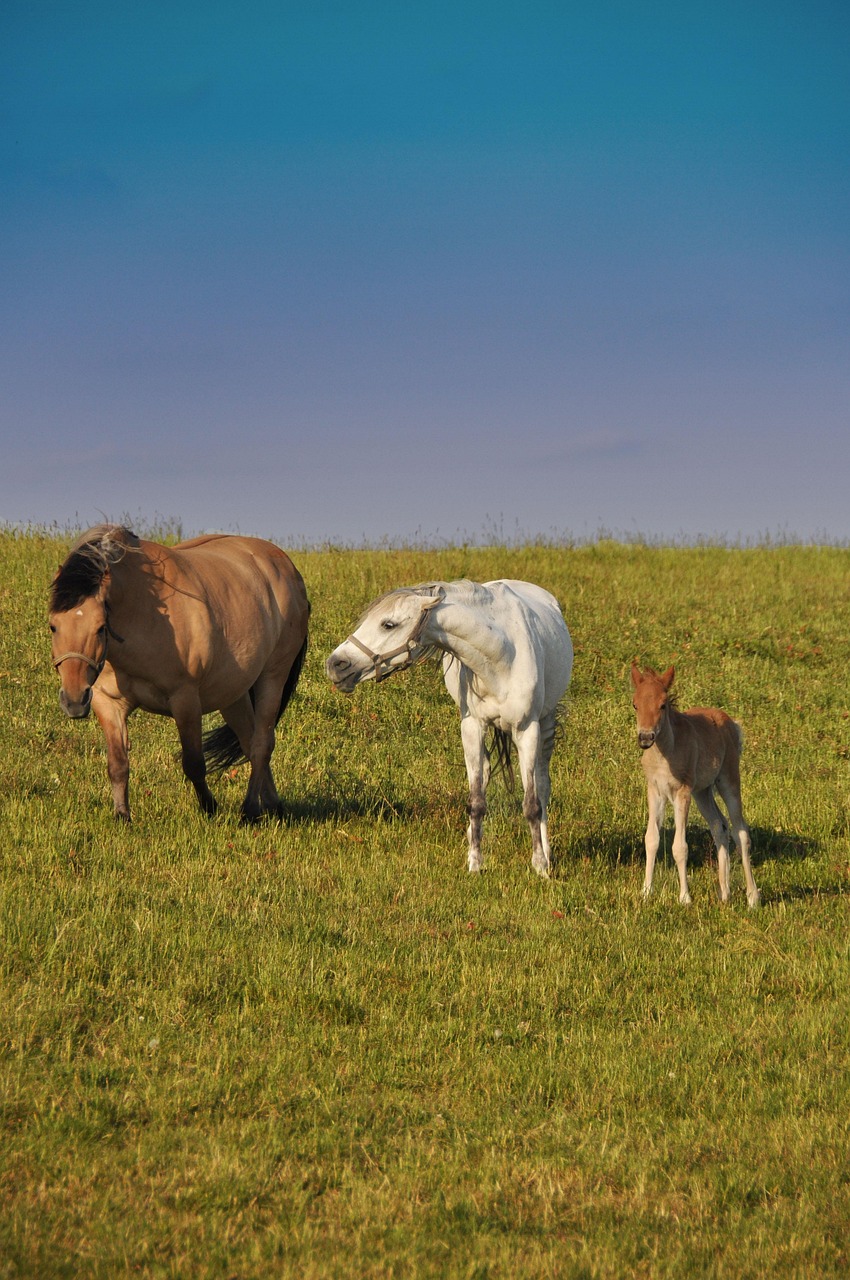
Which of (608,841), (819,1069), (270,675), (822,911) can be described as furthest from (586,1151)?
(270,675)

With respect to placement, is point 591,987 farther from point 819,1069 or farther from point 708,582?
point 708,582

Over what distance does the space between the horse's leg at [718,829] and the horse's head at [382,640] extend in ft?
9.17

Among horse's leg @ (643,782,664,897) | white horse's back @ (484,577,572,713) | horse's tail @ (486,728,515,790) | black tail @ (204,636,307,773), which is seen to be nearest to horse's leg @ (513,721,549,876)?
white horse's back @ (484,577,572,713)

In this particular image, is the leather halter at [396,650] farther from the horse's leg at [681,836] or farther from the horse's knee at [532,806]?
the horse's leg at [681,836]

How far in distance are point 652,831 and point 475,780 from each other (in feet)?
4.91

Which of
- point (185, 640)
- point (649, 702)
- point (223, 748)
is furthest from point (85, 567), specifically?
point (649, 702)

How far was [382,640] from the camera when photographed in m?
8.62

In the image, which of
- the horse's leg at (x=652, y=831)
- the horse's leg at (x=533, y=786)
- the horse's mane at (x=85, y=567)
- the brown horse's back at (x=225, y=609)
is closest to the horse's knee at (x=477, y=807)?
the horse's leg at (x=533, y=786)

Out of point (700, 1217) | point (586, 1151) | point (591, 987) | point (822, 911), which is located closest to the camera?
point (700, 1217)

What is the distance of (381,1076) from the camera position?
5434 mm

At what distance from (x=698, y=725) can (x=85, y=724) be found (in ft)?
28.6

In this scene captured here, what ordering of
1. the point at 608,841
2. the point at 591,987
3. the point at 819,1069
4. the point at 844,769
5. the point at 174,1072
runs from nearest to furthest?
1. the point at 174,1072
2. the point at 819,1069
3. the point at 591,987
4. the point at 608,841
5. the point at 844,769

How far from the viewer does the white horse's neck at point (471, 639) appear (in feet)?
28.9

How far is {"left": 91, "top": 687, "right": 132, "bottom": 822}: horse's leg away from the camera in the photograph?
945cm
